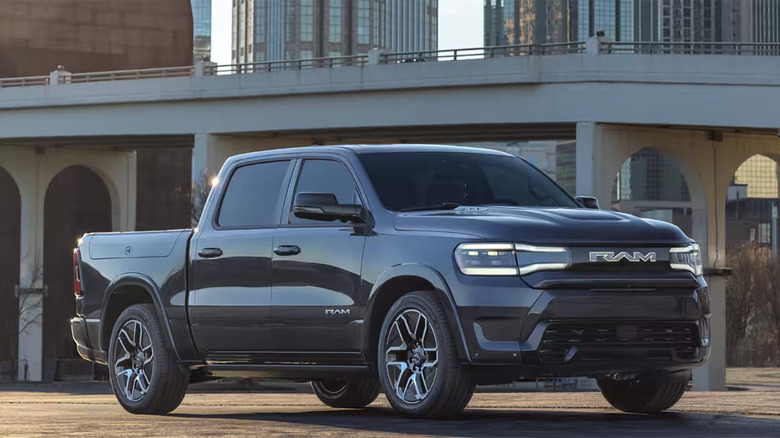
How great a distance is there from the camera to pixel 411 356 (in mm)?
10727

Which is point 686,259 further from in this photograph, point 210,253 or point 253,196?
point 210,253

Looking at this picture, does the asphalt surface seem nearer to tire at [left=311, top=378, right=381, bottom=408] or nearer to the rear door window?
tire at [left=311, top=378, right=381, bottom=408]

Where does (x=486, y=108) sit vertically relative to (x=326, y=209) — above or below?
above

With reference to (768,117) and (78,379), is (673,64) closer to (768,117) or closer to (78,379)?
(768,117)

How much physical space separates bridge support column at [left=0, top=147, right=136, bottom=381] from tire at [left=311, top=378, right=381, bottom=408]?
69.4 meters

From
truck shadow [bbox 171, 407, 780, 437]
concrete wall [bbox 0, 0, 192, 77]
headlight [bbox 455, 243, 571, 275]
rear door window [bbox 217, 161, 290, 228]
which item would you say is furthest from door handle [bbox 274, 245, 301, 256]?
concrete wall [bbox 0, 0, 192, 77]

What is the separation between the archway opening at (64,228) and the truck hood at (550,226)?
3124 inches

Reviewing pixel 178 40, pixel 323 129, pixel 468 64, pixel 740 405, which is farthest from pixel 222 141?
pixel 740 405

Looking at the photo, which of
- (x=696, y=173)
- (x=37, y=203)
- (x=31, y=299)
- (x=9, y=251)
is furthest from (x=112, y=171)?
(x=696, y=173)

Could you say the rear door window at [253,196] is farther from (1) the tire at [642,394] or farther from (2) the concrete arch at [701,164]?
(2) the concrete arch at [701,164]

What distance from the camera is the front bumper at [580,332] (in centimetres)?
1016

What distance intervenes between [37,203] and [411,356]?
7458 cm

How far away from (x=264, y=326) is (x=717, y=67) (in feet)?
146

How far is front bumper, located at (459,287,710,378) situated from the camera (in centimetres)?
1016
